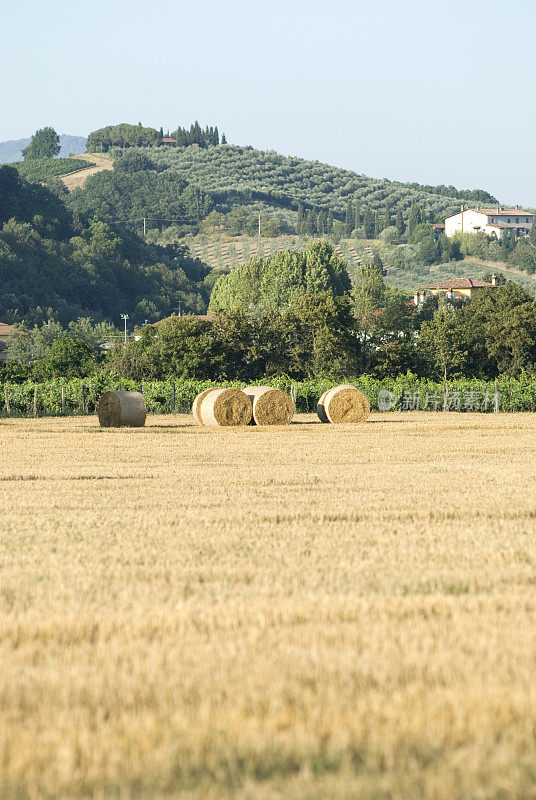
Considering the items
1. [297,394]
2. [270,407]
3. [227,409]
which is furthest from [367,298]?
[227,409]

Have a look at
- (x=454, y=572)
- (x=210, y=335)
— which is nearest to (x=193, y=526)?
(x=454, y=572)

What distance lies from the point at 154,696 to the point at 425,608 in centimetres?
266

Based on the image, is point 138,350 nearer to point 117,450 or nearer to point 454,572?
point 117,450

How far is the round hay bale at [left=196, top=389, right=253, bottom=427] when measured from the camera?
39406 mm

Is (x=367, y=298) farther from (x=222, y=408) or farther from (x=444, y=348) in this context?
(x=222, y=408)

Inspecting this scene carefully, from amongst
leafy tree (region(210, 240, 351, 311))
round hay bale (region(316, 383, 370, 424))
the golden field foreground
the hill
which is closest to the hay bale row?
round hay bale (region(316, 383, 370, 424))

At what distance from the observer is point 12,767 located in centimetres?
416

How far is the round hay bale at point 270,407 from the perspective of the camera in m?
40.0

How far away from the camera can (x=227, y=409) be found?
39531 mm

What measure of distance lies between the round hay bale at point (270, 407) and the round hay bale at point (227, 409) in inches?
13.0

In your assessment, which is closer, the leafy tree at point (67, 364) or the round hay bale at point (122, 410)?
the round hay bale at point (122, 410)

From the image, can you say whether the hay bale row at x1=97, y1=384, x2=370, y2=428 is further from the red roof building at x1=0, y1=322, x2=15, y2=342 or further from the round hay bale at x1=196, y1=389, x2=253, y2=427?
the red roof building at x1=0, y1=322, x2=15, y2=342

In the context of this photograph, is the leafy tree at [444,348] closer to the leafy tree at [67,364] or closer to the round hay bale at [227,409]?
the leafy tree at [67,364]

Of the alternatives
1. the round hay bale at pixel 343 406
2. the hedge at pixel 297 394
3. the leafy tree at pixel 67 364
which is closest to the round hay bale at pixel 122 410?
the round hay bale at pixel 343 406
